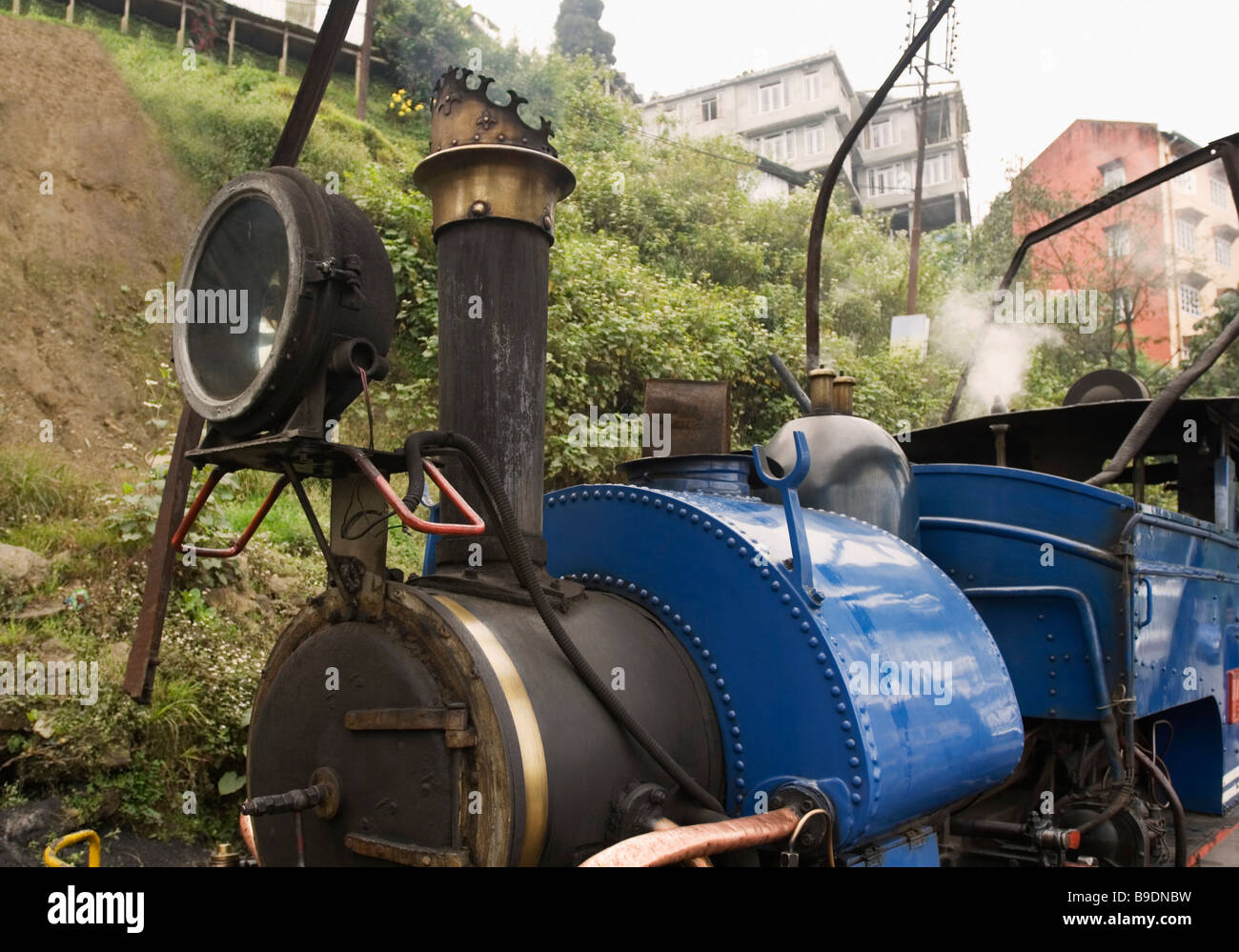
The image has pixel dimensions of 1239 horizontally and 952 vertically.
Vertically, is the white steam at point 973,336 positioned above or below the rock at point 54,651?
above

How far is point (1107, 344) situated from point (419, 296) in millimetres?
19557

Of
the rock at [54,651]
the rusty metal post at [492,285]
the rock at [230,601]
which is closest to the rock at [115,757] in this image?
the rock at [54,651]

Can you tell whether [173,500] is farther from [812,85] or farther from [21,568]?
[812,85]

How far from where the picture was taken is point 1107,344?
2431cm

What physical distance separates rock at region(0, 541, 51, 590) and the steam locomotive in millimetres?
3874

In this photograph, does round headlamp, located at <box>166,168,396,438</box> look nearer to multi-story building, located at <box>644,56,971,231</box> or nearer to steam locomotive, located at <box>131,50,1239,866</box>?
steam locomotive, located at <box>131,50,1239,866</box>

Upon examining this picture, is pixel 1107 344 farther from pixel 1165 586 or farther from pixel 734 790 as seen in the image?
pixel 734 790

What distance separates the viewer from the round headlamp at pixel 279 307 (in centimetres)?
224

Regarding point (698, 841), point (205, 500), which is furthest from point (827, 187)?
point (698, 841)

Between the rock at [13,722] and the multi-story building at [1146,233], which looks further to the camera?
the multi-story building at [1146,233]

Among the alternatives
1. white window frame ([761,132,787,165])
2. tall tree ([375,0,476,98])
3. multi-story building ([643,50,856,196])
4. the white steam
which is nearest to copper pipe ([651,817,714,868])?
the white steam

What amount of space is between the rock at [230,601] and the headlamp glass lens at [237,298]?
167 inches

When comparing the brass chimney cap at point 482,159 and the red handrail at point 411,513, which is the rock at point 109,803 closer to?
the red handrail at point 411,513
